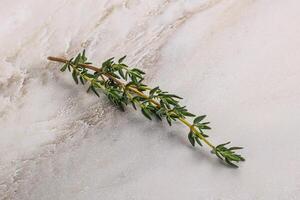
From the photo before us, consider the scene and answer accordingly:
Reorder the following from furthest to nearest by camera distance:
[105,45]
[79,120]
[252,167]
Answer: [105,45]
[79,120]
[252,167]

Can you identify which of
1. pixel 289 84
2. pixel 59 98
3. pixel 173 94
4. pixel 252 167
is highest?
pixel 59 98

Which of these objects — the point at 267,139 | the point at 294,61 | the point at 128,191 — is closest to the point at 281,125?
the point at 267,139

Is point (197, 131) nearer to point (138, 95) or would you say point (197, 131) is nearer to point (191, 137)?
point (191, 137)

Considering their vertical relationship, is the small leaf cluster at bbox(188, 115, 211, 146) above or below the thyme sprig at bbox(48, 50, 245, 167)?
below

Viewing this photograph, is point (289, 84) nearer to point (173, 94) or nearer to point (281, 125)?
point (281, 125)

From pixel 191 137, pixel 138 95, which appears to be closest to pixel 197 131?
pixel 191 137
